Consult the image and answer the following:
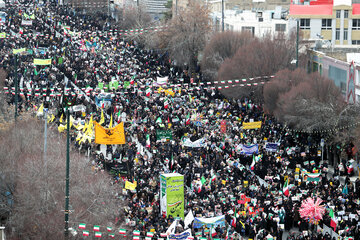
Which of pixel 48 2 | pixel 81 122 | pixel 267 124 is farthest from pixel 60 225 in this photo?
pixel 48 2

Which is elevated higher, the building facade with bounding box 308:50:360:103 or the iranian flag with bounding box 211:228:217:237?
the building facade with bounding box 308:50:360:103

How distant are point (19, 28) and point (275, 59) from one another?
85.9 feet

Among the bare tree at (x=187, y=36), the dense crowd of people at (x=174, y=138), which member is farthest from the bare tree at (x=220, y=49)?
the bare tree at (x=187, y=36)

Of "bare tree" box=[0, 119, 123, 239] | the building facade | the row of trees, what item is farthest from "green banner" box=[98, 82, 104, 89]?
"bare tree" box=[0, 119, 123, 239]

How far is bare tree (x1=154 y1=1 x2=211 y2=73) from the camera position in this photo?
82312 mm

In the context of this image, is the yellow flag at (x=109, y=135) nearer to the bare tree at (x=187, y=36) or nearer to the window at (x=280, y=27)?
the bare tree at (x=187, y=36)

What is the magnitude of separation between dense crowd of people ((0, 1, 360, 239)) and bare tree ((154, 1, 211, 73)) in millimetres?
1474

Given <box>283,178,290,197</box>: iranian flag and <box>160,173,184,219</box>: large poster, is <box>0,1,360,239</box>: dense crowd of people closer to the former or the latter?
<box>283,178,290,197</box>: iranian flag

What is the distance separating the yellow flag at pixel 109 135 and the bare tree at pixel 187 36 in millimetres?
30227

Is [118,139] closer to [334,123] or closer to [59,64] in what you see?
[334,123]

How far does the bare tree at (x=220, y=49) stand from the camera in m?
75.0

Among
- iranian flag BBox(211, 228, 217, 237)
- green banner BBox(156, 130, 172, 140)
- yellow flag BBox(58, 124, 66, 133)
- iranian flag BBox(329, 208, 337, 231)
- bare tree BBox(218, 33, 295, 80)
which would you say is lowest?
iranian flag BBox(211, 228, 217, 237)

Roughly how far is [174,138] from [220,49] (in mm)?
22259

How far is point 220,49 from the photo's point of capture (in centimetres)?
7606
